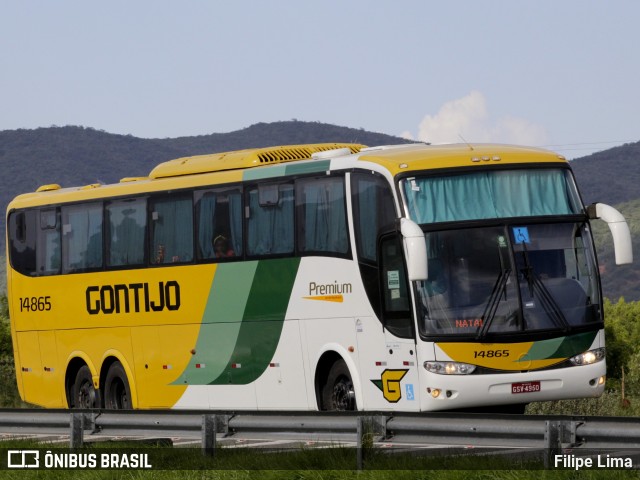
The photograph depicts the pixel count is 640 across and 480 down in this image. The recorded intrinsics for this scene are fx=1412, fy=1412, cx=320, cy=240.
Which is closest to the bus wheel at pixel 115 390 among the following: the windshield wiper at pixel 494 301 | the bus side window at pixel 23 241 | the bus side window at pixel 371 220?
the bus side window at pixel 23 241

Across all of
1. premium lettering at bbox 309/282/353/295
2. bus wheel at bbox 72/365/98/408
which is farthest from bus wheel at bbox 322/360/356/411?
bus wheel at bbox 72/365/98/408

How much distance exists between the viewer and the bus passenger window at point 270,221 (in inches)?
757

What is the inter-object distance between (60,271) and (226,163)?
443 cm

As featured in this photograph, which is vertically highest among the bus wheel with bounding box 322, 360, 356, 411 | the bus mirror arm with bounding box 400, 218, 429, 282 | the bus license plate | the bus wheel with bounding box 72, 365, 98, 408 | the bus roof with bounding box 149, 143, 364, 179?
the bus roof with bounding box 149, 143, 364, 179

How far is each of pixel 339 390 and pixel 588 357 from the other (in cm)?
336

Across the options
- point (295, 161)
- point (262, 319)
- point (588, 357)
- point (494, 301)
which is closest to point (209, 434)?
point (494, 301)

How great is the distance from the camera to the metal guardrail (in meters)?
10.6

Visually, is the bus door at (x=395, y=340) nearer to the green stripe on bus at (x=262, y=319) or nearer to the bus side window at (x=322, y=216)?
the bus side window at (x=322, y=216)

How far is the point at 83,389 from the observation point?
23.8 m

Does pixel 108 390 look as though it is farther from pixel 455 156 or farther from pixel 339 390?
pixel 455 156

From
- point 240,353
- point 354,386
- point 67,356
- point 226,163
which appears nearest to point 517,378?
point 354,386

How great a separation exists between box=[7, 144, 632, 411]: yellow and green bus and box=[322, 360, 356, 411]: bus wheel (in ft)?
0.09

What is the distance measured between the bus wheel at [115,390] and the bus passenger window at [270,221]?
14.3 feet

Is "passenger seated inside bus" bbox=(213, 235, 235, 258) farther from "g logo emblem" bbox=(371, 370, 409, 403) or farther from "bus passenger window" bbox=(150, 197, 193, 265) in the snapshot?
"g logo emblem" bbox=(371, 370, 409, 403)
